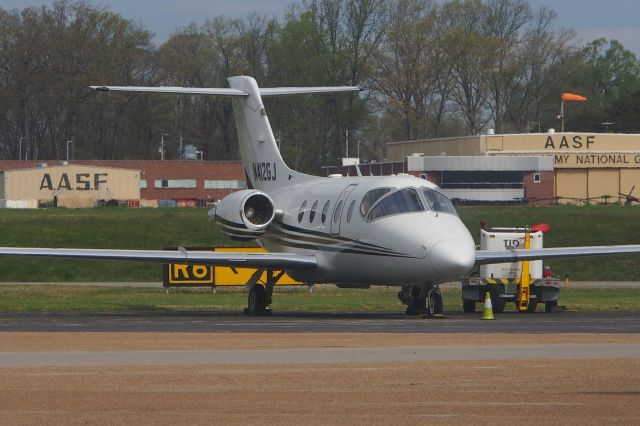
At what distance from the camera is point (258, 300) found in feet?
97.8

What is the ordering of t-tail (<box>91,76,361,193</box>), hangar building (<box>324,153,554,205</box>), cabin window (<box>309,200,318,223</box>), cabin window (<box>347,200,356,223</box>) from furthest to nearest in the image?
1. hangar building (<box>324,153,554,205</box>)
2. t-tail (<box>91,76,361,193</box>)
3. cabin window (<box>309,200,318,223</box>)
4. cabin window (<box>347,200,356,223</box>)

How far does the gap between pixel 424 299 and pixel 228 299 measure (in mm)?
11659

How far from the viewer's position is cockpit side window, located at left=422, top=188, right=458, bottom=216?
88.2 feet

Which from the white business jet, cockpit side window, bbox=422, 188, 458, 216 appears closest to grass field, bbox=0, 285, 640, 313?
the white business jet

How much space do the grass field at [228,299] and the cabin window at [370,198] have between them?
507cm

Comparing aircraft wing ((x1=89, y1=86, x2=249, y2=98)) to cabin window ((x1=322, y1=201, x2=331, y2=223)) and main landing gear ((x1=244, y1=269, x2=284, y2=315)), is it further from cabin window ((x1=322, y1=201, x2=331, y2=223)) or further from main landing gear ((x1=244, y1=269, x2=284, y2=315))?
main landing gear ((x1=244, y1=269, x2=284, y2=315))

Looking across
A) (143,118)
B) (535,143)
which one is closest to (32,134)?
(143,118)

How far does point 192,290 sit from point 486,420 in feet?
104

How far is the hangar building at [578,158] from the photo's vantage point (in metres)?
95.1

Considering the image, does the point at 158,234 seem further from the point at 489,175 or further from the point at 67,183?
the point at 67,183

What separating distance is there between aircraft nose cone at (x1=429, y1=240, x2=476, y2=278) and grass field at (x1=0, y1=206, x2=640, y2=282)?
28.6 metres

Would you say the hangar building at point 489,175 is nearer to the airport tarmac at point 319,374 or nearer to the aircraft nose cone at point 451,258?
the aircraft nose cone at point 451,258

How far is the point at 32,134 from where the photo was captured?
5000 inches

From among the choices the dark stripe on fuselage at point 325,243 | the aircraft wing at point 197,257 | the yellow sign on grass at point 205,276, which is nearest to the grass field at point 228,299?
the yellow sign on grass at point 205,276
